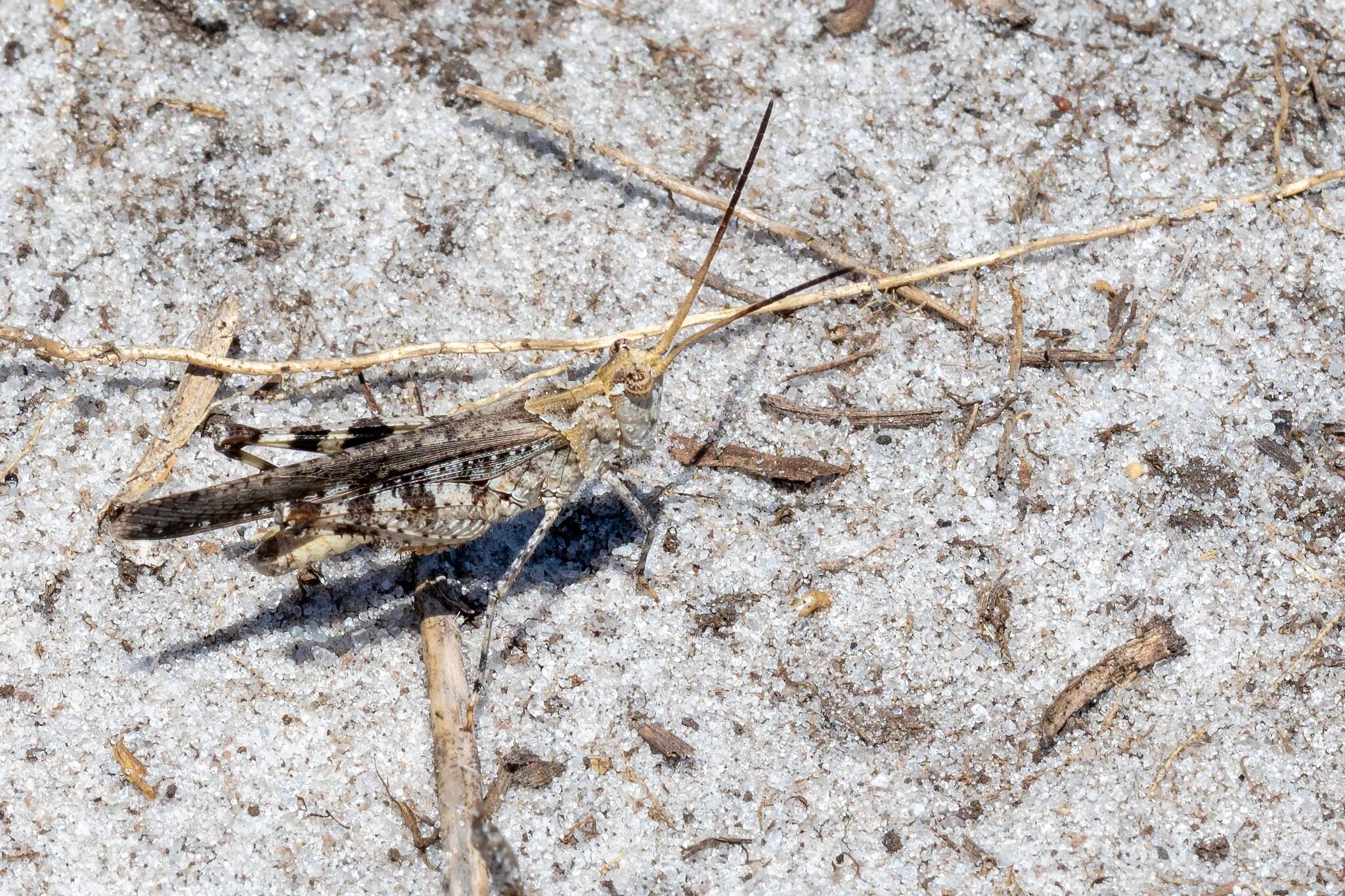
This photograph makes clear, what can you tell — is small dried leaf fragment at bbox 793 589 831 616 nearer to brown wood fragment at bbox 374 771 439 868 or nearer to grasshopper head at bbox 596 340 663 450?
grasshopper head at bbox 596 340 663 450

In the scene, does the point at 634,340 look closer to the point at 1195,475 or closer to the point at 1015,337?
the point at 1015,337

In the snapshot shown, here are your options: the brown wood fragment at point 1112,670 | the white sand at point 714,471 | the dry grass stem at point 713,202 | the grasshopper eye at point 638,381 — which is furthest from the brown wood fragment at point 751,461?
the brown wood fragment at point 1112,670

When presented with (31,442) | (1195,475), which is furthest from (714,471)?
(31,442)

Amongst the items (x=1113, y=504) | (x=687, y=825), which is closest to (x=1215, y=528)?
(x=1113, y=504)

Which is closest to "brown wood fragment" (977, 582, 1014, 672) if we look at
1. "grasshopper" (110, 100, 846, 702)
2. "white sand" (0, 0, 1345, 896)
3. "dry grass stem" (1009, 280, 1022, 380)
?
"white sand" (0, 0, 1345, 896)

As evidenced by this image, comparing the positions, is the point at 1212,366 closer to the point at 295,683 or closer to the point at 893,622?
the point at 893,622
